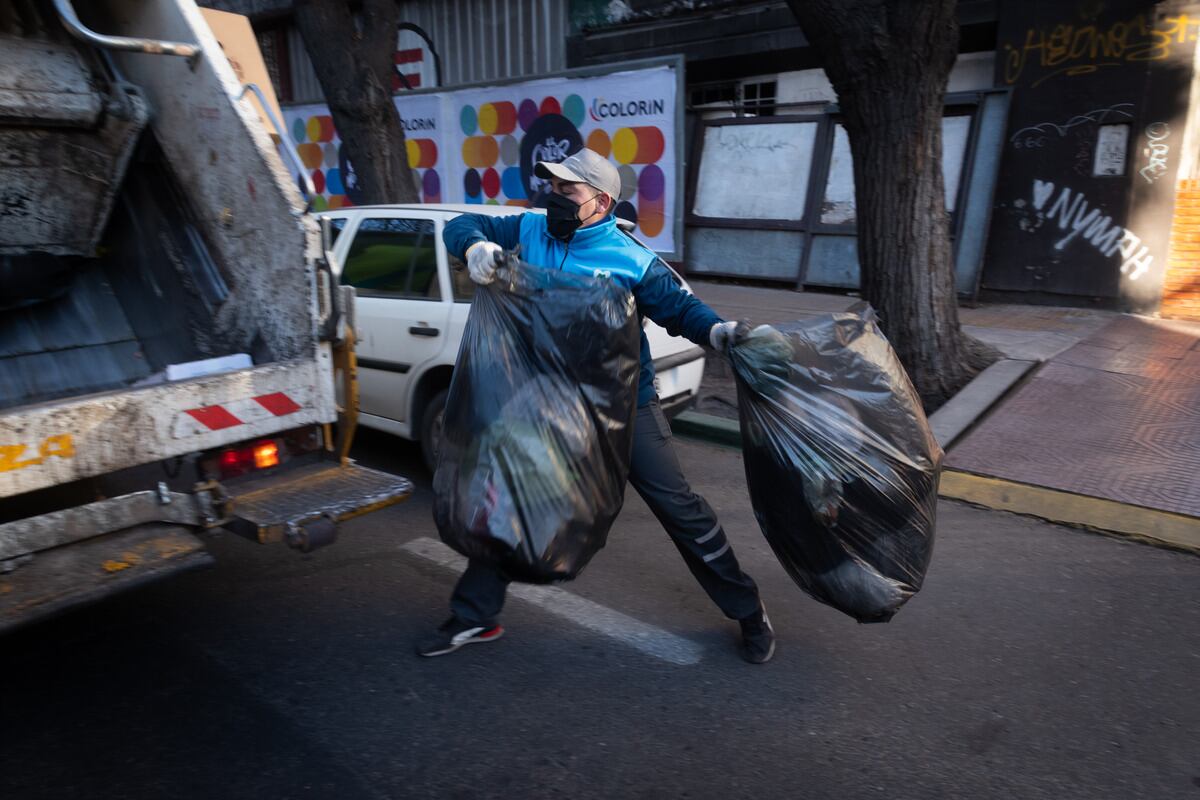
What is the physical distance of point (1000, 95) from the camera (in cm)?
852

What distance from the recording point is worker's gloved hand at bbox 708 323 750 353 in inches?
113

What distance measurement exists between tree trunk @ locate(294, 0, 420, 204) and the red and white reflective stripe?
535 centimetres

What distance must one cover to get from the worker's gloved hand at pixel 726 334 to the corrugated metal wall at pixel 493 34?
9349 mm

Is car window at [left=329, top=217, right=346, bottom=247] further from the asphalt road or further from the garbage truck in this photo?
the asphalt road

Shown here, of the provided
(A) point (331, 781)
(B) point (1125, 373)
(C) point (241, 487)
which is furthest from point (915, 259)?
(A) point (331, 781)

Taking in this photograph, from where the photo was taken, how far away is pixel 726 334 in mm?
2891

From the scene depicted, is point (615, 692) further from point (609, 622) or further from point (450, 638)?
point (450, 638)

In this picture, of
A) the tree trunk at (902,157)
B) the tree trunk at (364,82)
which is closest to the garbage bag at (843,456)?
the tree trunk at (902,157)

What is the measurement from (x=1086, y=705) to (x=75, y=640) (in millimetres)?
3543

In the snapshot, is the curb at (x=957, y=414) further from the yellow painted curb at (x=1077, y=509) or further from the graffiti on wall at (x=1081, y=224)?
the graffiti on wall at (x=1081, y=224)

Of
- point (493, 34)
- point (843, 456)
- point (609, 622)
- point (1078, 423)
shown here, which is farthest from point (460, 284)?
point (493, 34)

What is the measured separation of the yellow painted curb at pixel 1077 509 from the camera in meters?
4.15

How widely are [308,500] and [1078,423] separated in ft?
14.6

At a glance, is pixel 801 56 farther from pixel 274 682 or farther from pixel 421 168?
pixel 274 682
